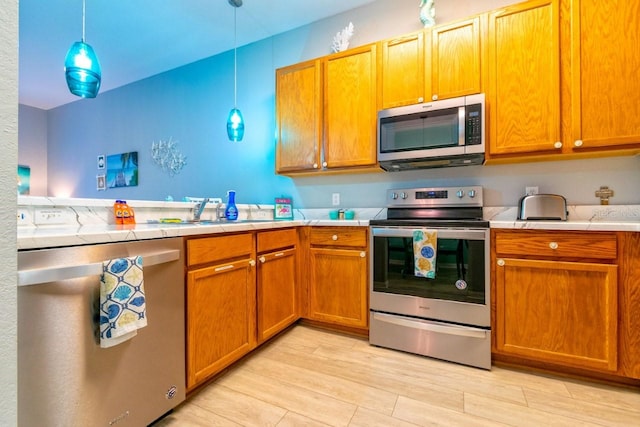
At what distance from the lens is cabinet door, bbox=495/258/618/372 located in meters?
1.49

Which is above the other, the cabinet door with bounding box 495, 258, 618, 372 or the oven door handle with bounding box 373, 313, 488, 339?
the cabinet door with bounding box 495, 258, 618, 372

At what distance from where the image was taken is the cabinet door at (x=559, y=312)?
4.88ft

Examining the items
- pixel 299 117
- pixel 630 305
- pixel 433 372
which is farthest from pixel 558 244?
pixel 299 117

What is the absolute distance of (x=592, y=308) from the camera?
151 centimetres

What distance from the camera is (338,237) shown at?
2164 millimetres

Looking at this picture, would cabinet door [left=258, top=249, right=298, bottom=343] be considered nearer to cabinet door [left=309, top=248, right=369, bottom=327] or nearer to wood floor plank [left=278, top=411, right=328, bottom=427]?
cabinet door [left=309, top=248, right=369, bottom=327]

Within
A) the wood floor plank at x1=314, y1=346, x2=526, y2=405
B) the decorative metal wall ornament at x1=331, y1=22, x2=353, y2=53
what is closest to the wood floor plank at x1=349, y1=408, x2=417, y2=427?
the wood floor plank at x1=314, y1=346, x2=526, y2=405

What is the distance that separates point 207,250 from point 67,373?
0.67 m

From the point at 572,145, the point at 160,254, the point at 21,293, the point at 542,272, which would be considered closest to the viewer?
the point at 21,293

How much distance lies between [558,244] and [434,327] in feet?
2.82

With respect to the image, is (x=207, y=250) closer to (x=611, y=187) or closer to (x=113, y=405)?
(x=113, y=405)

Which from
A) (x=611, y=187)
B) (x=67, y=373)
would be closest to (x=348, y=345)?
(x=67, y=373)

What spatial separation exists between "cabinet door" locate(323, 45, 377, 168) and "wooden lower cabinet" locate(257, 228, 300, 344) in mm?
778

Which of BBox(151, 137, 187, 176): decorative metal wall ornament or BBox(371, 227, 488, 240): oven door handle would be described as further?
BBox(151, 137, 187, 176): decorative metal wall ornament
